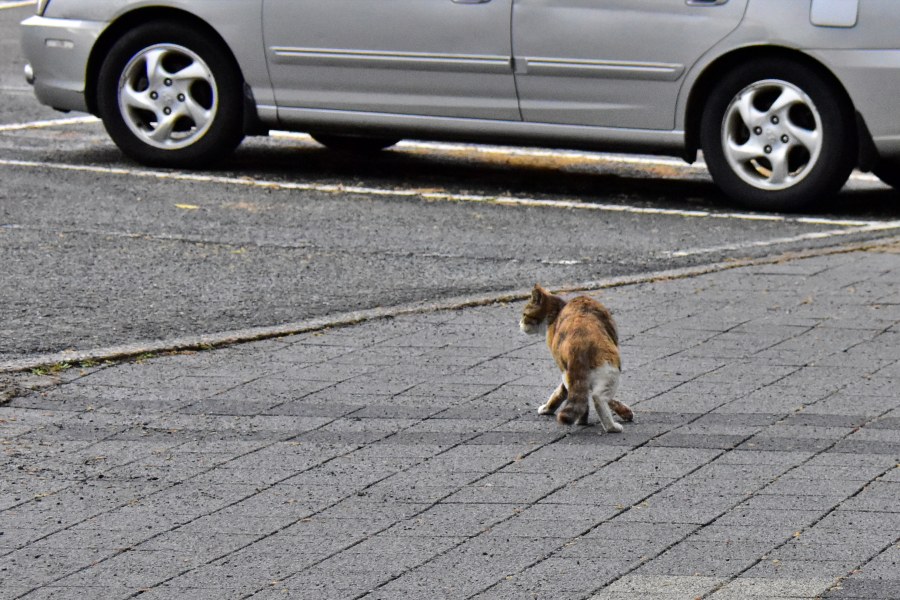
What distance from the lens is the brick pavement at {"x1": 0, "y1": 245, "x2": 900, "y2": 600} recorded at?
4.08 meters

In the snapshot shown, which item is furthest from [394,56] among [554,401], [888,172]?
[554,401]

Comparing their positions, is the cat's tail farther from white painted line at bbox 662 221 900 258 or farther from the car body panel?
the car body panel

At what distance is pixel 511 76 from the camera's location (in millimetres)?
9430

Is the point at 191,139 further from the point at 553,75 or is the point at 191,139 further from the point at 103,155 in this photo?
the point at 553,75

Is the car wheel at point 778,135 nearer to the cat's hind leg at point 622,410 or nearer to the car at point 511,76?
the car at point 511,76

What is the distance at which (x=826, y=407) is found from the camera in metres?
5.59

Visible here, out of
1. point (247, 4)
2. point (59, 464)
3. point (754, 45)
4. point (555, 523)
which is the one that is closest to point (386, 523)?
point (555, 523)

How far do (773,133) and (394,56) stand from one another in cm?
223

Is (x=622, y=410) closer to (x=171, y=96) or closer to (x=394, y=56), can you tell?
(x=394, y=56)

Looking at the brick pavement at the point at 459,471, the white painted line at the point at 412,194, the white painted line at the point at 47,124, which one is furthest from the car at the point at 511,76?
the brick pavement at the point at 459,471

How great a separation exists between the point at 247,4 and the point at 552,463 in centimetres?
554

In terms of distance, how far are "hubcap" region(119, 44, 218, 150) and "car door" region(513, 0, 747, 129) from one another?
6.54 ft

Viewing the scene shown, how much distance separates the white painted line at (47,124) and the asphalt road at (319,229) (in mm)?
44

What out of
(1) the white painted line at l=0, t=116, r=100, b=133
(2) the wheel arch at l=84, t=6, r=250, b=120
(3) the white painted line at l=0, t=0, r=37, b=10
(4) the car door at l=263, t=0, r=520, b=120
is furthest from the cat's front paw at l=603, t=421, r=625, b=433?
(3) the white painted line at l=0, t=0, r=37, b=10
